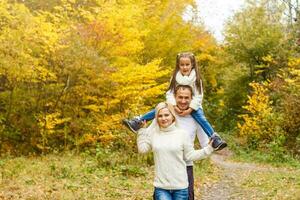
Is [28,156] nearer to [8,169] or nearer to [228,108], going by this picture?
[8,169]

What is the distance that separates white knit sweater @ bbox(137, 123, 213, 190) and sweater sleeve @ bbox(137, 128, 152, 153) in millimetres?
58

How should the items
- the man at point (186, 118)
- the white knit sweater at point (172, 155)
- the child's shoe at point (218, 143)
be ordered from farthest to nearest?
1. the man at point (186, 118)
2. the white knit sweater at point (172, 155)
3. the child's shoe at point (218, 143)

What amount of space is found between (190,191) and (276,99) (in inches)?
940

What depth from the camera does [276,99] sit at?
2797cm

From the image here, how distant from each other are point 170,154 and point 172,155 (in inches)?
0.8

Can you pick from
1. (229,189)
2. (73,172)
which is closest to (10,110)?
(73,172)

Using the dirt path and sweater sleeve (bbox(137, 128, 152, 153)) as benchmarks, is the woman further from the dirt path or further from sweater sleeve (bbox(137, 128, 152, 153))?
the dirt path

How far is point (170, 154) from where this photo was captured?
Result: 4.68 metres

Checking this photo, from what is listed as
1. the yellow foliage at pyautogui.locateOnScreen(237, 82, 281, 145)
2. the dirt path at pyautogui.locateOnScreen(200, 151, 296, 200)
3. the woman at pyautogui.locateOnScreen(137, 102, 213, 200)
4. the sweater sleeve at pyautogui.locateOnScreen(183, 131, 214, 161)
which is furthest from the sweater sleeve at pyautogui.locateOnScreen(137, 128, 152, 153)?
the yellow foliage at pyautogui.locateOnScreen(237, 82, 281, 145)

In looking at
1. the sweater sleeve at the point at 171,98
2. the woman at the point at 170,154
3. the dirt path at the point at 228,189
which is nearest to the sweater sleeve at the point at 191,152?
the woman at the point at 170,154

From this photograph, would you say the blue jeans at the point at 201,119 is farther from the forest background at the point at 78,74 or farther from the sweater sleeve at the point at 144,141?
the forest background at the point at 78,74

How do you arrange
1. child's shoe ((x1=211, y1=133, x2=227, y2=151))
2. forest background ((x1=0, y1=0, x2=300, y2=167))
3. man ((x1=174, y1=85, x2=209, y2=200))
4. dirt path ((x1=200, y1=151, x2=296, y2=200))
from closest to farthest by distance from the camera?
child's shoe ((x1=211, y1=133, x2=227, y2=151)), man ((x1=174, y1=85, x2=209, y2=200)), dirt path ((x1=200, y1=151, x2=296, y2=200)), forest background ((x1=0, y1=0, x2=300, y2=167))

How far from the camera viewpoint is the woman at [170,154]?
4680 millimetres

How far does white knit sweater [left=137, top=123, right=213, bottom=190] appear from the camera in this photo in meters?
4.68
